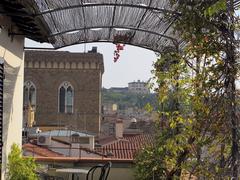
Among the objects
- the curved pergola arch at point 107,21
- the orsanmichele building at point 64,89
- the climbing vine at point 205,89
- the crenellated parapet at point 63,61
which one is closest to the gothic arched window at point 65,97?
the orsanmichele building at point 64,89

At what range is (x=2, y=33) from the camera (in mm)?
8109

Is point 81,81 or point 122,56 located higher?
point 81,81

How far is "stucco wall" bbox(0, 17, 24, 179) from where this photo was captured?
8.43 m

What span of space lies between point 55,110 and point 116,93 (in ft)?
84.9

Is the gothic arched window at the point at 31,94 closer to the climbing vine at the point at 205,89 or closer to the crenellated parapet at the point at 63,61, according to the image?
the crenellated parapet at the point at 63,61

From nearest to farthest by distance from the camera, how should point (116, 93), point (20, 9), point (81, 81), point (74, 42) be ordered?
point (20, 9), point (74, 42), point (81, 81), point (116, 93)

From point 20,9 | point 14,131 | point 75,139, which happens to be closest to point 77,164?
point 14,131

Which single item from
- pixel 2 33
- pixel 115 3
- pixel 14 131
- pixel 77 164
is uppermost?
pixel 115 3

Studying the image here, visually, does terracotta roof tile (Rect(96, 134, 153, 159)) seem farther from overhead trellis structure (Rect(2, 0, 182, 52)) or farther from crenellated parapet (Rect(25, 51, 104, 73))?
crenellated parapet (Rect(25, 51, 104, 73))

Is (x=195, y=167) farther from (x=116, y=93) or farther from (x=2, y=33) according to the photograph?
(x=116, y=93)

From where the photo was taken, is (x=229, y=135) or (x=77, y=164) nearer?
(x=229, y=135)

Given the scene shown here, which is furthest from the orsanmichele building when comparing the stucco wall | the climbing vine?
the climbing vine

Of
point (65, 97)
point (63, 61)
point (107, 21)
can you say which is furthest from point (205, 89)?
point (65, 97)

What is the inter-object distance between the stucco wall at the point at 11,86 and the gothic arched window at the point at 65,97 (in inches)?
1429
